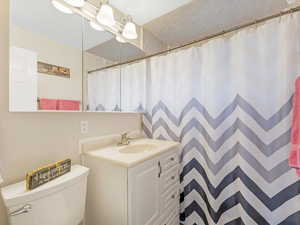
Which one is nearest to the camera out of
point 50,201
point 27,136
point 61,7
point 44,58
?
point 50,201

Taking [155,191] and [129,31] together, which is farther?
[129,31]

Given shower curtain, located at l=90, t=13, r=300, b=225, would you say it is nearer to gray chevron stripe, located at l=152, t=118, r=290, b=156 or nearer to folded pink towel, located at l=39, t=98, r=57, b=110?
gray chevron stripe, located at l=152, t=118, r=290, b=156

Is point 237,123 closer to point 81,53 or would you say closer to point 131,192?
point 131,192

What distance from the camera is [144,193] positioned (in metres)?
1.00

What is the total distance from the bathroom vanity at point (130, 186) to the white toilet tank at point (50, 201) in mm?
149

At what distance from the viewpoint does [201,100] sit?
140 cm

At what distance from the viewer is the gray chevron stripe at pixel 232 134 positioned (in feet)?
3.48

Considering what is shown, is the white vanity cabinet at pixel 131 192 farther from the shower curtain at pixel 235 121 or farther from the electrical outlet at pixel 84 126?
the shower curtain at pixel 235 121

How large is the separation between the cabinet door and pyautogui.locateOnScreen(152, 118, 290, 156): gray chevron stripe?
55 centimetres

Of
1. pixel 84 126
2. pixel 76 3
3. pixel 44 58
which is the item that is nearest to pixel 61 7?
pixel 76 3

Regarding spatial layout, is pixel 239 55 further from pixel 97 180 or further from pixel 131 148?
pixel 97 180

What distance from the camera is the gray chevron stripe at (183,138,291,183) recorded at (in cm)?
107

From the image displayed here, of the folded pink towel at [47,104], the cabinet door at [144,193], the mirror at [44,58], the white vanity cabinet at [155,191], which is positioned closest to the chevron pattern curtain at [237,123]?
the white vanity cabinet at [155,191]

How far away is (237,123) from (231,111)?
113 mm
